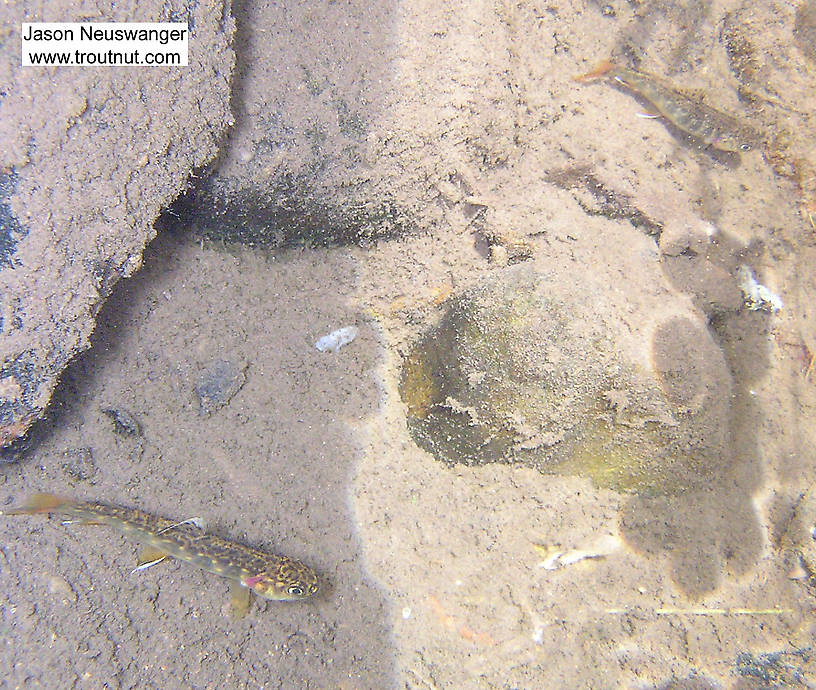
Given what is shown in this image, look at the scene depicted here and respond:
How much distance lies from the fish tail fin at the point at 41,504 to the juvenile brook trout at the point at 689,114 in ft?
15.7

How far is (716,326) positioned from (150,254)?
4.09 metres

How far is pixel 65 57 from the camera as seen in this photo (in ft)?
6.78

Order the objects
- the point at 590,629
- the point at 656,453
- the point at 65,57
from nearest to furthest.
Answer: the point at 65,57, the point at 656,453, the point at 590,629

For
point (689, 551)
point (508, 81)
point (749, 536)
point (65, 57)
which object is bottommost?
point (689, 551)

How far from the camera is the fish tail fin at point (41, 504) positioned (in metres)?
3.05

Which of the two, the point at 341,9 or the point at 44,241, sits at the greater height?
the point at 341,9

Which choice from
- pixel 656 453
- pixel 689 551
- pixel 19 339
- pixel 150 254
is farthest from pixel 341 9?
pixel 689 551

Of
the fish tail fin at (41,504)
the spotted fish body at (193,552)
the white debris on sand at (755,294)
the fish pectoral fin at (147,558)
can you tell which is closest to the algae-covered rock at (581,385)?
the white debris on sand at (755,294)

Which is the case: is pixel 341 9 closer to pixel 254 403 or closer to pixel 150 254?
pixel 150 254

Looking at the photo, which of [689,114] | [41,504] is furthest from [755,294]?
[41,504]

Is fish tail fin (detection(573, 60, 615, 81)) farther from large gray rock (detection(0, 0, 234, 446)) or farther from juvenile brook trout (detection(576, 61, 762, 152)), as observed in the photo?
large gray rock (detection(0, 0, 234, 446))

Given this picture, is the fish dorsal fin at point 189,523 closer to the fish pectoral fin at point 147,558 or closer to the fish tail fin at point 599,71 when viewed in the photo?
the fish pectoral fin at point 147,558

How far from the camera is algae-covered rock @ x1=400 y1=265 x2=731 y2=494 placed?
262 centimetres

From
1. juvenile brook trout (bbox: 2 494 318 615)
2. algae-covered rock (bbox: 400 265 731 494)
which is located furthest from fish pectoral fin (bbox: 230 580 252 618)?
algae-covered rock (bbox: 400 265 731 494)
